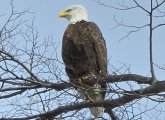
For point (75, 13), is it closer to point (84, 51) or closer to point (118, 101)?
point (84, 51)

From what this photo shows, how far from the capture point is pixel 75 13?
23.6 ft

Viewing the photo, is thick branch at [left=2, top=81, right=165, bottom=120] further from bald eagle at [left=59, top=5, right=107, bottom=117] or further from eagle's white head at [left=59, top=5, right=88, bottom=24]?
eagle's white head at [left=59, top=5, right=88, bottom=24]

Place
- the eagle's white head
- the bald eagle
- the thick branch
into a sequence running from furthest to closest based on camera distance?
the eagle's white head
the bald eagle
the thick branch

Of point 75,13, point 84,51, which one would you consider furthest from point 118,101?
point 75,13

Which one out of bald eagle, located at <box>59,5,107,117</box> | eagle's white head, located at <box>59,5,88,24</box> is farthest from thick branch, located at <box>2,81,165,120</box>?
eagle's white head, located at <box>59,5,88,24</box>

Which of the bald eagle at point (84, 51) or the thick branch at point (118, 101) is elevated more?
the bald eagle at point (84, 51)

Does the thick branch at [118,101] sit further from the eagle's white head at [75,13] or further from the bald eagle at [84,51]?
the eagle's white head at [75,13]

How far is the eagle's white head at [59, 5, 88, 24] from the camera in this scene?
7.08 metres

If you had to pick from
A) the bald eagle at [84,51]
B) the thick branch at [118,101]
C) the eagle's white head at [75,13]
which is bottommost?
the thick branch at [118,101]

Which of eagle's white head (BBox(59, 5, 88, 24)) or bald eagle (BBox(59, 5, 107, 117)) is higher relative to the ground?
eagle's white head (BBox(59, 5, 88, 24))

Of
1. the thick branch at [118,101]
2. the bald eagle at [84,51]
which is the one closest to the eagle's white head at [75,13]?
the bald eagle at [84,51]

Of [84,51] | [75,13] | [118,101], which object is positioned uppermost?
[75,13]

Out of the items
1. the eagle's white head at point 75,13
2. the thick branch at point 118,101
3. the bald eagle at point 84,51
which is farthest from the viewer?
the eagle's white head at point 75,13

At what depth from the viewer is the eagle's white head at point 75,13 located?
23.2 ft
